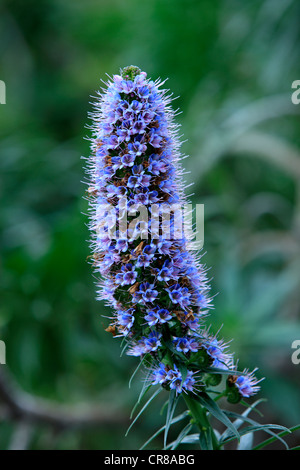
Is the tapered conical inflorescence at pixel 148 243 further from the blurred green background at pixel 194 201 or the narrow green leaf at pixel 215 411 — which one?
the blurred green background at pixel 194 201

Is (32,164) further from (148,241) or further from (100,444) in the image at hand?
(148,241)

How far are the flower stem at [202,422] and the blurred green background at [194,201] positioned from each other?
6.75ft

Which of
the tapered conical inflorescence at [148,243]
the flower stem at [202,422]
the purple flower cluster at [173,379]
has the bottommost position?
the flower stem at [202,422]

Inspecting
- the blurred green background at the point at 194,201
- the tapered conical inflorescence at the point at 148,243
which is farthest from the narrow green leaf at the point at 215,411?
the blurred green background at the point at 194,201

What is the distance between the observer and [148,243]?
1586 millimetres

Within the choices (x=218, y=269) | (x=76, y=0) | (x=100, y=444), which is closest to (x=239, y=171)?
(x=218, y=269)

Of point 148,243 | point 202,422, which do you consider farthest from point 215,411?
point 148,243

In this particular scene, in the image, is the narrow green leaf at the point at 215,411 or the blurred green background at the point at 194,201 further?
the blurred green background at the point at 194,201

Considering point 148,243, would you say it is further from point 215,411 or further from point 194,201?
point 194,201

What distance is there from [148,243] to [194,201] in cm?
369

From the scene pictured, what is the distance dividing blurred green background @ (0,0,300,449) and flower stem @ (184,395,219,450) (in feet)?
6.75

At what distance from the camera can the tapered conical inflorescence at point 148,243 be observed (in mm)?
1562

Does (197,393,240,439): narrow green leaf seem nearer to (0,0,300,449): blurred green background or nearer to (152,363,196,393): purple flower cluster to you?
(152,363,196,393): purple flower cluster

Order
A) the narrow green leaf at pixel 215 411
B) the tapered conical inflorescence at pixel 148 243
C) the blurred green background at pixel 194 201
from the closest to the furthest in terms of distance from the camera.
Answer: the narrow green leaf at pixel 215 411, the tapered conical inflorescence at pixel 148 243, the blurred green background at pixel 194 201
